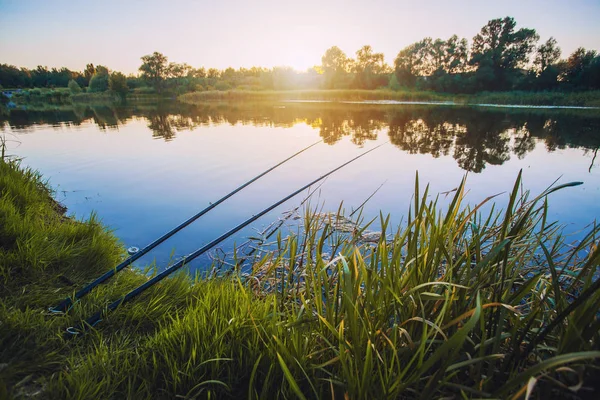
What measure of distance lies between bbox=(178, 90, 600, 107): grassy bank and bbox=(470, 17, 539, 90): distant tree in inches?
421

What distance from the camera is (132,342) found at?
1.94 m

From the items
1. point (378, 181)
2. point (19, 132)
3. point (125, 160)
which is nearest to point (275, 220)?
point (378, 181)

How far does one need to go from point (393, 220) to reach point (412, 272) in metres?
3.48

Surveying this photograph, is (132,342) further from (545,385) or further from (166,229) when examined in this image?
(166,229)

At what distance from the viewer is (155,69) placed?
290ft

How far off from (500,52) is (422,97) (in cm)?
2341

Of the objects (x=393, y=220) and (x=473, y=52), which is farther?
(x=473, y=52)

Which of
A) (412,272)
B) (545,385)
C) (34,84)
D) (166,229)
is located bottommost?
(166,229)

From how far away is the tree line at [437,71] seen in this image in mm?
44438

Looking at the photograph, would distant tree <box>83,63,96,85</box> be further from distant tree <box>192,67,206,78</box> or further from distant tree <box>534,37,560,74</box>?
distant tree <box>534,37,560,74</box>

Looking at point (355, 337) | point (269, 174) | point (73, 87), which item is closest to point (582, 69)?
point (269, 174)

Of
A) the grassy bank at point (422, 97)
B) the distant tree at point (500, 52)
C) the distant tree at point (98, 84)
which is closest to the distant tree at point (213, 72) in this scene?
the distant tree at point (98, 84)

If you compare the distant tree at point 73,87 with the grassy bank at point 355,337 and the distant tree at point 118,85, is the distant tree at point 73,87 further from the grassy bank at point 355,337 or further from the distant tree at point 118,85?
the grassy bank at point 355,337

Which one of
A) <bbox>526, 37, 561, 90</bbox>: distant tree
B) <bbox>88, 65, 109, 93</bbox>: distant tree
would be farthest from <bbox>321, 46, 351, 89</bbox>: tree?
<bbox>88, 65, 109, 93</bbox>: distant tree
